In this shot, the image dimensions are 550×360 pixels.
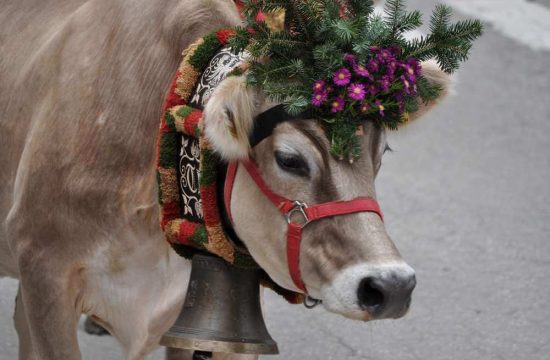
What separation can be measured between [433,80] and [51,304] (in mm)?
1353

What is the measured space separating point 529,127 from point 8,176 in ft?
15.6

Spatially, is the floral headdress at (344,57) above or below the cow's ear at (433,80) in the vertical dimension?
above

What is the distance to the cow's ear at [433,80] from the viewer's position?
10.3 feet

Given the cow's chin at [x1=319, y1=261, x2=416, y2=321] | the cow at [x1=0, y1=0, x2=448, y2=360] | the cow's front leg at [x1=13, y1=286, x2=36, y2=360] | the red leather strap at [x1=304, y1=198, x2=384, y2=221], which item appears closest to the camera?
the cow's chin at [x1=319, y1=261, x2=416, y2=321]

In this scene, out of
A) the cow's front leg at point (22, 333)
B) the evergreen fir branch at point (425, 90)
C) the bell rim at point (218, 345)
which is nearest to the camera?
the evergreen fir branch at point (425, 90)

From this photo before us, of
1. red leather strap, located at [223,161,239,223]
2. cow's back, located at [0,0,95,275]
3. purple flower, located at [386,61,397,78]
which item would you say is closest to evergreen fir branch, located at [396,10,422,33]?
purple flower, located at [386,61,397,78]

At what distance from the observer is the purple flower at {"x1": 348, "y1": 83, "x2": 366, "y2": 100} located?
275 cm

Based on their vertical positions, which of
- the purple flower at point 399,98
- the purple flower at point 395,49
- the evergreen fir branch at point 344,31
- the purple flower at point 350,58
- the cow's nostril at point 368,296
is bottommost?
the cow's nostril at point 368,296

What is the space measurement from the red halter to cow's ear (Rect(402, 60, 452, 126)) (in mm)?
448

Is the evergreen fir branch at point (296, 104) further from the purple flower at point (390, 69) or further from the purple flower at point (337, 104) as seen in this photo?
A: the purple flower at point (390, 69)

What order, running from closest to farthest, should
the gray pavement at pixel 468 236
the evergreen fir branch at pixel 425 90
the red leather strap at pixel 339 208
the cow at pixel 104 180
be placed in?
the red leather strap at pixel 339 208 < the evergreen fir branch at pixel 425 90 < the cow at pixel 104 180 < the gray pavement at pixel 468 236

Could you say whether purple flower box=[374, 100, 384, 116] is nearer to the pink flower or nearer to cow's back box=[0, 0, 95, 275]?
the pink flower

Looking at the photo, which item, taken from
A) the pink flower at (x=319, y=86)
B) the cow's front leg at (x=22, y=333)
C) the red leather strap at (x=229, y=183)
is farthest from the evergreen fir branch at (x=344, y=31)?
the cow's front leg at (x=22, y=333)

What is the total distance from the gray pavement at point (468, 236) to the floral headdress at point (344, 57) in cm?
33
